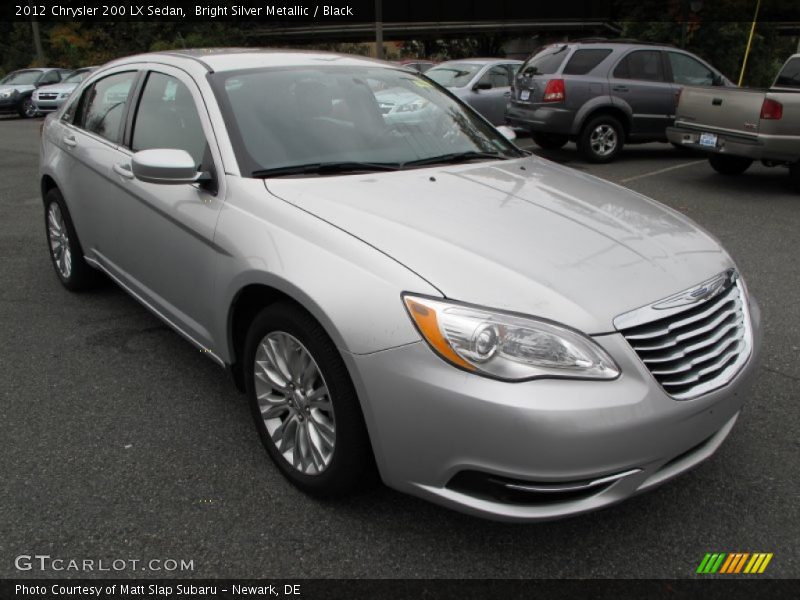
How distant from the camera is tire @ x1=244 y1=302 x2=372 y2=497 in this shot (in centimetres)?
235

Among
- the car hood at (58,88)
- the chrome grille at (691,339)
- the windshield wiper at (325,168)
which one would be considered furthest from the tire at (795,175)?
the car hood at (58,88)

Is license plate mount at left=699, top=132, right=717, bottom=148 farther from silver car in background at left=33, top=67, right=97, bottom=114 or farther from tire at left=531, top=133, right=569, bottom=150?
silver car in background at left=33, top=67, right=97, bottom=114

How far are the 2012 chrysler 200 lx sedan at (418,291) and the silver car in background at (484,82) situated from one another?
9.08m

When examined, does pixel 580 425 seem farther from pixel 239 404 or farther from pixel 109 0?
pixel 109 0

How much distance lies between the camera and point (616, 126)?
1073cm

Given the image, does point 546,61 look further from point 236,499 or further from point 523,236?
point 236,499

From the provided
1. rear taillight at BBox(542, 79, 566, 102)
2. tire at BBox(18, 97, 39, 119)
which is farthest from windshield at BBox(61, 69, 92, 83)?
rear taillight at BBox(542, 79, 566, 102)

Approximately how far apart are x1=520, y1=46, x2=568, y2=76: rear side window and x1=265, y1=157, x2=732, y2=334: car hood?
7987 millimetres

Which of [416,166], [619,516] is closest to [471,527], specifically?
[619,516]

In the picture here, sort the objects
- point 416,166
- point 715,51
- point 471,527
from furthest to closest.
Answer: point 715,51
point 416,166
point 471,527

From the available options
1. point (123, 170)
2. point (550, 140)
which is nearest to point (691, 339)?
point (123, 170)

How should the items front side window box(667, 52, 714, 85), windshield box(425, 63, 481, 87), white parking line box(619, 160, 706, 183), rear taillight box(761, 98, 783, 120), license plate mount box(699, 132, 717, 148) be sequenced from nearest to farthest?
rear taillight box(761, 98, 783, 120), license plate mount box(699, 132, 717, 148), white parking line box(619, 160, 706, 183), front side window box(667, 52, 714, 85), windshield box(425, 63, 481, 87)

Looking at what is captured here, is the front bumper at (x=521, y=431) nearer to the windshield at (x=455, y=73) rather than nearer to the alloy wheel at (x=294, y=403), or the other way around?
the alloy wheel at (x=294, y=403)

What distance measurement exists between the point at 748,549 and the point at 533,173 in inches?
73.5
